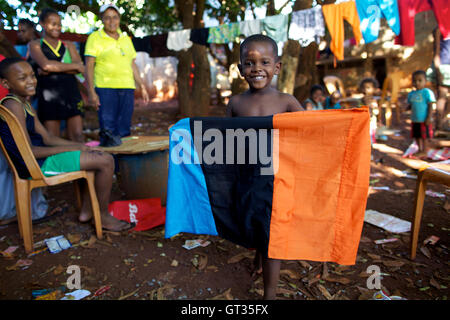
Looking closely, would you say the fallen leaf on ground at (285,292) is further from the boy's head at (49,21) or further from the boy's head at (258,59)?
the boy's head at (49,21)

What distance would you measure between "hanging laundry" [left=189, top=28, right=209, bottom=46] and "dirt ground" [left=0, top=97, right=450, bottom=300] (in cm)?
516

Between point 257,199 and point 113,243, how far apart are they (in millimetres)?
1846

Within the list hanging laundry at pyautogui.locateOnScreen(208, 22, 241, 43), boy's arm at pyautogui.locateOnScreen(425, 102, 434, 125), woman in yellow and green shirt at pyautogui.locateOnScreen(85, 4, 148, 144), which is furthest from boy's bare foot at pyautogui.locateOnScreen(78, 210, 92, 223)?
boy's arm at pyautogui.locateOnScreen(425, 102, 434, 125)

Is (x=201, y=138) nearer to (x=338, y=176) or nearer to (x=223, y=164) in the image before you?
(x=223, y=164)

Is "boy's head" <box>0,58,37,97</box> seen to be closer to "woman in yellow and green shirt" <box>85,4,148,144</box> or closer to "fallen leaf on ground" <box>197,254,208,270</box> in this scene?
"woman in yellow and green shirt" <box>85,4,148,144</box>

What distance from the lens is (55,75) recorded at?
157 inches

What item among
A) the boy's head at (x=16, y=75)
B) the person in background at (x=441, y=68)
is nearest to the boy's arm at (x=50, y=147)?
the boy's head at (x=16, y=75)

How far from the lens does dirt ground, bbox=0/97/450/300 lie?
2.20 meters

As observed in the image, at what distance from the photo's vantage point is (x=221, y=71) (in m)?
17.6

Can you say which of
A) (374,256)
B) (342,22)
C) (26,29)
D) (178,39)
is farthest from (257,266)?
(178,39)

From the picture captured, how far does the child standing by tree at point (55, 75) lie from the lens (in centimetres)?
377

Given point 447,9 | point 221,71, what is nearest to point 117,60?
point 447,9

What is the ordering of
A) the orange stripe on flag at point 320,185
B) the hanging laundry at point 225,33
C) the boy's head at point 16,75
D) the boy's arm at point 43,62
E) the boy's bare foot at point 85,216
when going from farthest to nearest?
the hanging laundry at point 225,33, the boy's arm at point 43,62, the boy's bare foot at point 85,216, the boy's head at point 16,75, the orange stripe on flag at point 320,185

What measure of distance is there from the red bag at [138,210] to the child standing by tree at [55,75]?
1.41m
